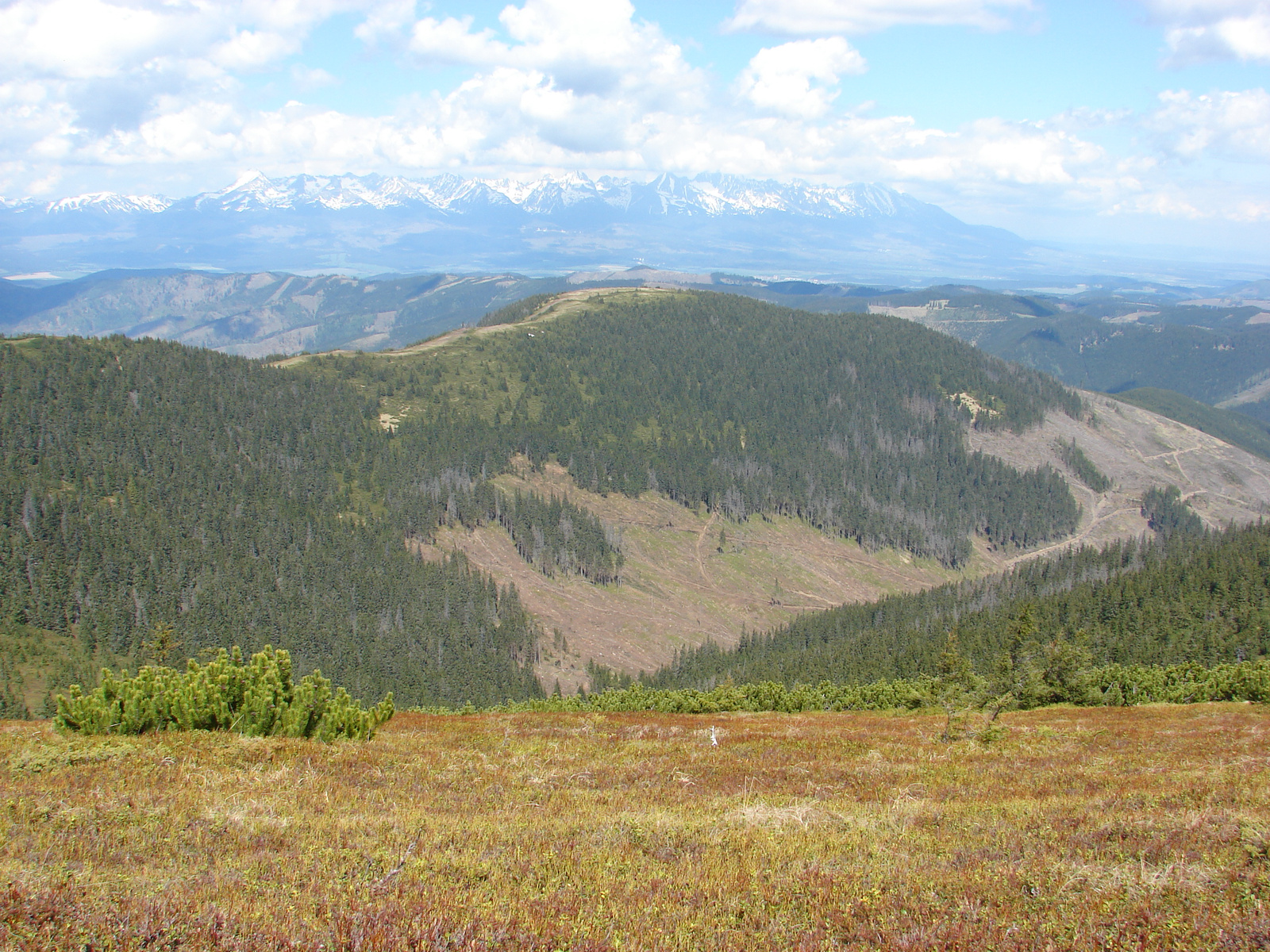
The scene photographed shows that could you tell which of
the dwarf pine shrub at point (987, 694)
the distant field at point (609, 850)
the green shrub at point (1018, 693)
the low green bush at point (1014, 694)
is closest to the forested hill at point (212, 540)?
the dwarf pine shrub at point (987, 694)

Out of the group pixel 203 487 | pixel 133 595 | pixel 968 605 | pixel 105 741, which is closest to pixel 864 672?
pixel 968 605

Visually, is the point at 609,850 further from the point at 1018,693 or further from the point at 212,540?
the point at 212,540

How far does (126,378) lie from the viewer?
18925cm

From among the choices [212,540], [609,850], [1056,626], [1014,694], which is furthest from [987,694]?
[212,540]

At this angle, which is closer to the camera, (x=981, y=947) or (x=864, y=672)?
(x=981, y=947)

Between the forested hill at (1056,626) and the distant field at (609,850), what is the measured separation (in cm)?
6703

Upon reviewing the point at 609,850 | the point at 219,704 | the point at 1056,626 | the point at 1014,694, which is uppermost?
the point at 609,850

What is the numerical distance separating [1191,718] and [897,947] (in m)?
51.4

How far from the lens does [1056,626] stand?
11625 centimetres

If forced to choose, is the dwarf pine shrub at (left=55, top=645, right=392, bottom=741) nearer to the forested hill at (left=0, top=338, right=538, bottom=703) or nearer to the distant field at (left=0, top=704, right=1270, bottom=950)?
the distant field at (left=0, top=704, right=1270, bottom=950)

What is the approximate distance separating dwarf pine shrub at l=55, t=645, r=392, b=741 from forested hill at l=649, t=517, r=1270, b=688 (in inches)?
2939

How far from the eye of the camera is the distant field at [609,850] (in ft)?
31.9

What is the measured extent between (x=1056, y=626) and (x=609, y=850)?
12593 centimetres

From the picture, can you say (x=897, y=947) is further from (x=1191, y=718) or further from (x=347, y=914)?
(x=1191, y=718)
